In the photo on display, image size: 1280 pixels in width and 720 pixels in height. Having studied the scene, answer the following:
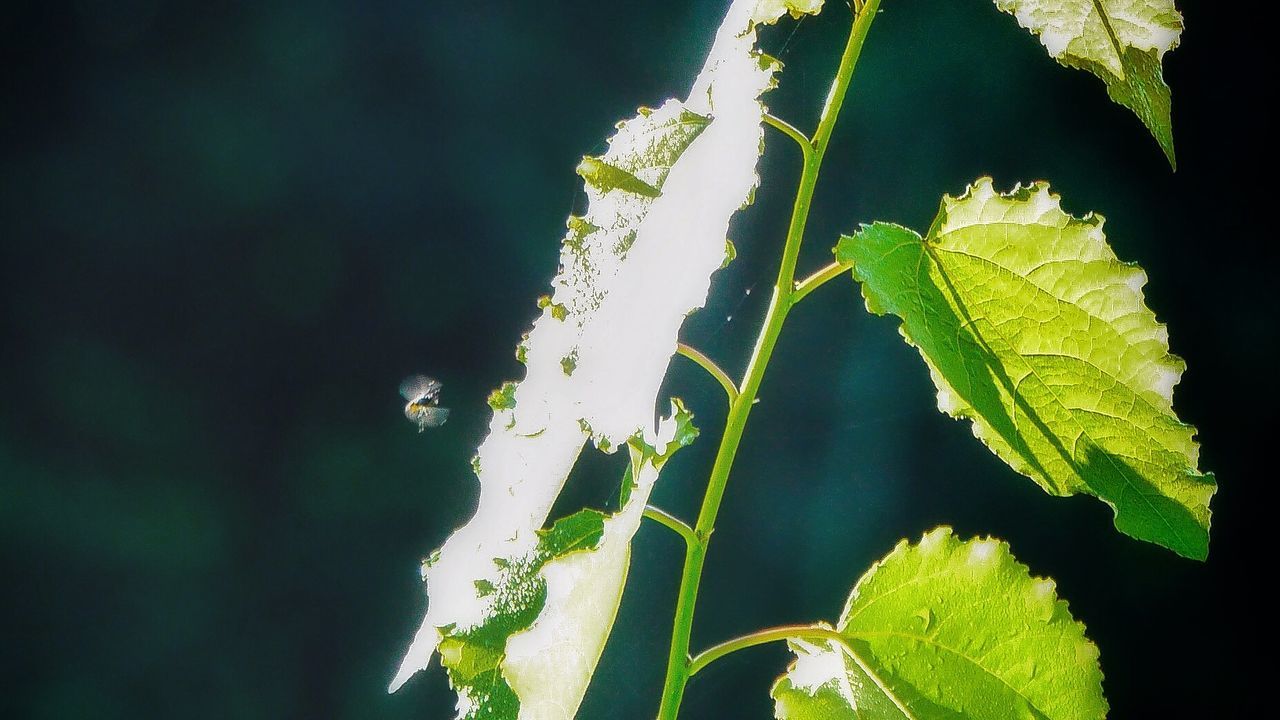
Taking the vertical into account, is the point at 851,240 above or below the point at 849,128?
below

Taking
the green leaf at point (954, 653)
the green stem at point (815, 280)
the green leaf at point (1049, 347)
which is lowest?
the green leaf at point (954, 653)

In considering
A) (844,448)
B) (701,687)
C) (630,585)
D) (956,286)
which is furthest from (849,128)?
(956,286)

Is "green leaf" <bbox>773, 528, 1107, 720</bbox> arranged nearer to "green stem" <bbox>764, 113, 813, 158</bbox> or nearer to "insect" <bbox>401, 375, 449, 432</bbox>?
"green stem" <bbox>764, 113, 813, 158</bbox>

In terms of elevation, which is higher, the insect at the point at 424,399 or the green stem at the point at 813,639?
the insect at the point at 424,399

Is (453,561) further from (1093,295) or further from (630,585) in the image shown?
(630,585)

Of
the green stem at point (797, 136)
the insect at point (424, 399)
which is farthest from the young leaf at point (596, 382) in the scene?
the insect at point (424, 399)

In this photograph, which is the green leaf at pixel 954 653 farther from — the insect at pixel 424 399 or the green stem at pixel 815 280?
the insect at pixel 424 399

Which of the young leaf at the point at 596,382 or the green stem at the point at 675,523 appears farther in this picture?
the green stem at the point at 675,523
